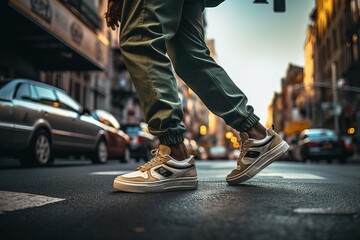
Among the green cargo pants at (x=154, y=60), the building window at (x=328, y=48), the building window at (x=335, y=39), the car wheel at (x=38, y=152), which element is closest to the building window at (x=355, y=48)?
the building window at (x=335, y=39)

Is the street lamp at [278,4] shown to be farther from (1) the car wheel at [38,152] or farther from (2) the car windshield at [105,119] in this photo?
(2) the car windshield at [105,119]

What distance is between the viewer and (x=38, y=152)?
24.3ft

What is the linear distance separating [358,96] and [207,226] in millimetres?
29330

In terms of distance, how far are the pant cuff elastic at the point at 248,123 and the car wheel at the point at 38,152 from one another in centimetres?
512

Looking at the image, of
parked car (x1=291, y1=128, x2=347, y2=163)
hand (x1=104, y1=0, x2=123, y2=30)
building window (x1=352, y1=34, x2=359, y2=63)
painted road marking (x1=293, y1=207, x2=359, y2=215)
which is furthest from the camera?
building window (x1=352, y1=34, x2=359, y2=63)

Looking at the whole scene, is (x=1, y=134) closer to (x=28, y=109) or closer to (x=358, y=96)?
(x=28, y=109)

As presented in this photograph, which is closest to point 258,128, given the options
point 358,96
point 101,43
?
point 101,43

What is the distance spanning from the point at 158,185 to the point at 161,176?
0.19 feet

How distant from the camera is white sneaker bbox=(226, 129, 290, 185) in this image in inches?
112

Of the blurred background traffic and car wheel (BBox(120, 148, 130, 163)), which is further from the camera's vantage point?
car wheel (BBox(120, 148, 130, 163))

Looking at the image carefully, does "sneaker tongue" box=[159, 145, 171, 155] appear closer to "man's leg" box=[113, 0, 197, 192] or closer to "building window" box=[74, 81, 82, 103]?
"man's leg" box=[113, 0, 197, 192]

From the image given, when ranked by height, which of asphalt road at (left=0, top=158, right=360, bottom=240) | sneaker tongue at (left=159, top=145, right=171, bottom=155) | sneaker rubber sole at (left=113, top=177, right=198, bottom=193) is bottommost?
asphalt road at (left=0, top=158, right=360, bottom=240)

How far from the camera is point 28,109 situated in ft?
23.3

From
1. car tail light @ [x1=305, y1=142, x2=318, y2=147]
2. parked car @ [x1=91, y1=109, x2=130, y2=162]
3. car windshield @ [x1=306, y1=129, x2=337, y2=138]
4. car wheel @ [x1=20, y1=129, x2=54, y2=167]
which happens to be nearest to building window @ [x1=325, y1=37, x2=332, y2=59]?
car windshield @ [x1=306, y1=129, x2=337, y2=138]
